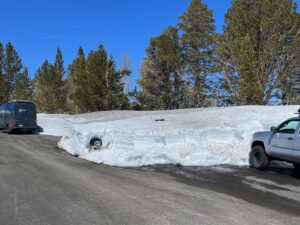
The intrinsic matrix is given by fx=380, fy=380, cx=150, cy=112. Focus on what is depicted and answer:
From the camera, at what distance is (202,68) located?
125ft

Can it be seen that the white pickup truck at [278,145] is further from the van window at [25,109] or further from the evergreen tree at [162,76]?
the evergreen tree at [162,76]

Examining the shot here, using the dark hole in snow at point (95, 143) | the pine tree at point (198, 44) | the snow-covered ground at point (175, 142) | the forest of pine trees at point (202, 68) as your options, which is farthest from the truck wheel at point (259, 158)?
the pine tree at point (198, 44)

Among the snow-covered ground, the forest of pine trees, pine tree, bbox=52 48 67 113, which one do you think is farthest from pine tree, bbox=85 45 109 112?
the snow-covered ground

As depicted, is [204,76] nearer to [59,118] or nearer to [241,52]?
[241,52]

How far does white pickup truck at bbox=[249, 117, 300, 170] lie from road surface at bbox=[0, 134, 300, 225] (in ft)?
1.46

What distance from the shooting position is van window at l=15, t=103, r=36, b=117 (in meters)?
25.7

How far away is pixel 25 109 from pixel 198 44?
1991 centimetres

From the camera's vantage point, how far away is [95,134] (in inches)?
593

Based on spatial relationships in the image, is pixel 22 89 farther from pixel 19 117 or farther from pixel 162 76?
pixel 19 117

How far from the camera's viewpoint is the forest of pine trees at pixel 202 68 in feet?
97.1

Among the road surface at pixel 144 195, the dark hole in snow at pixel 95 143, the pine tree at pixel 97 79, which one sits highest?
the pine tree at pixel 97 79

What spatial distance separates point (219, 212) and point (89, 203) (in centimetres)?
242

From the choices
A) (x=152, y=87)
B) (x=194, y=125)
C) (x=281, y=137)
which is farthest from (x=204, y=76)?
(x=281, y=137)

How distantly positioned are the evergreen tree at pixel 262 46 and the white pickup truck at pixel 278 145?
16.4 metres
